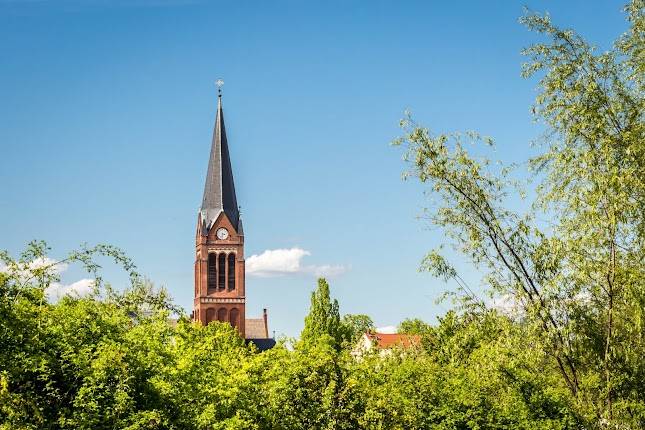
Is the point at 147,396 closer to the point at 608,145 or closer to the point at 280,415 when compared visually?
the point at 280,415

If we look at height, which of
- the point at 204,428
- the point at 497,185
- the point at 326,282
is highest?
the point at 326,282

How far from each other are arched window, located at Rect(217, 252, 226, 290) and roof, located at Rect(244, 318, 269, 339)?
587 inches

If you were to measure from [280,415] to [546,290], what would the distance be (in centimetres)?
714

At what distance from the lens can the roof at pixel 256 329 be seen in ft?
346

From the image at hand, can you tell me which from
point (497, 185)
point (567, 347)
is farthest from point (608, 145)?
point (567, 347)

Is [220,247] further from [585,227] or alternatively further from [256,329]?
[585,227]

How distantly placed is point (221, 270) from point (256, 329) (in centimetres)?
1879

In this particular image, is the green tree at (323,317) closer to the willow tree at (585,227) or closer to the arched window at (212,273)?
the arched window at (212,273)

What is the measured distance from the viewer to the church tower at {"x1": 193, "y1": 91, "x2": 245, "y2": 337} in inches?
3465

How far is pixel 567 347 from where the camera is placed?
21.7 m

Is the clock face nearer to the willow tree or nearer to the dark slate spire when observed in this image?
the dark slate spire

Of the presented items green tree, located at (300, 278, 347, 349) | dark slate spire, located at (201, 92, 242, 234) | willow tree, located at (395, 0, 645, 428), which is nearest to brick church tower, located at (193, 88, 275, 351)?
dark slate spire, located at (201, 92, 242, 234)

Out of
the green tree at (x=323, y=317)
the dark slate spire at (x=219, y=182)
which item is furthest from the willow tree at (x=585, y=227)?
the dark slate spire at (x=219, y=182)

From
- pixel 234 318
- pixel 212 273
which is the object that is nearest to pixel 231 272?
pixel 212 273
